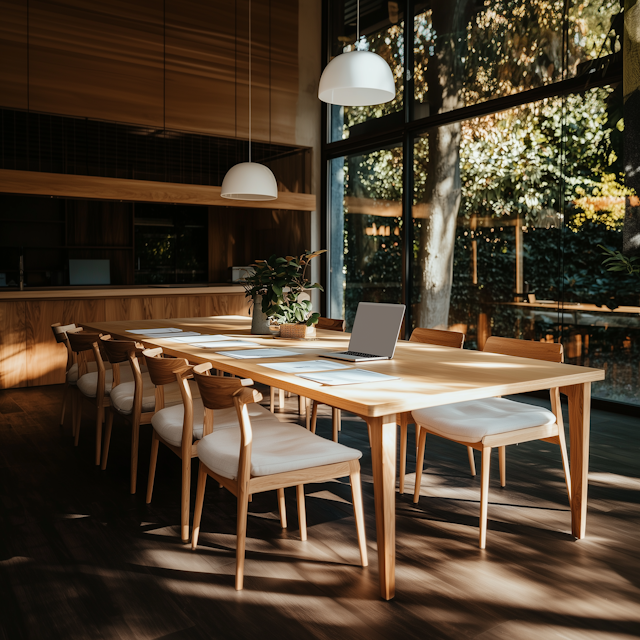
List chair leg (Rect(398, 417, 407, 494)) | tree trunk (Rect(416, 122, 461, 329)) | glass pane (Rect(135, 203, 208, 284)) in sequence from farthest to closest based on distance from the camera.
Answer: glass pane (Rect(135, 203, 208, 284)) < tree trunk (Rect(416, 122, 461, 329)) < chair leg (Rect(398, 417, 407, 494))

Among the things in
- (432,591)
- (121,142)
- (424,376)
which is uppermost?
(121,142)

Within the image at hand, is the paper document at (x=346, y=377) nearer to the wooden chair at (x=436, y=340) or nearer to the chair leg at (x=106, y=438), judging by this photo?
the wooden chair at (x=436, y=340)

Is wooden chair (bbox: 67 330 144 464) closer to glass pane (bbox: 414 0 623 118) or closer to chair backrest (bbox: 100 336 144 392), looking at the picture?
chair backrest (bbox: 100 336 144 392)

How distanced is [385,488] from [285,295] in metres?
1.90

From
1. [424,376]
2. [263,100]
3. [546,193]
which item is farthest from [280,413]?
[263,100]

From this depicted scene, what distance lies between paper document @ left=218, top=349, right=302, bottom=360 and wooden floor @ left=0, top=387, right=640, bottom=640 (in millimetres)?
743

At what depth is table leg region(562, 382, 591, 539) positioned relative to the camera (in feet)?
8.64

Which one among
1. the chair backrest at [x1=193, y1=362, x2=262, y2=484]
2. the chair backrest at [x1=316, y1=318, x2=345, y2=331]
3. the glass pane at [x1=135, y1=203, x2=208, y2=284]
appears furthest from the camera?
the glass pane at [x1=135, y1=203, x2=208, y2=284]

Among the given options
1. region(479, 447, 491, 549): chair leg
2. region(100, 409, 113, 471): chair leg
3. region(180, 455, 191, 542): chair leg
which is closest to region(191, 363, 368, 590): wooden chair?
region(180, 455, 191, 542): chair leg

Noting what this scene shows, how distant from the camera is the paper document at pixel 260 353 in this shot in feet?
10.1

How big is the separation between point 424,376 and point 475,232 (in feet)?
12.8

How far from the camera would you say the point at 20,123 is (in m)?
8.32

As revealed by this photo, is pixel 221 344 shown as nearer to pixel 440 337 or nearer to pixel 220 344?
pixel 220 344

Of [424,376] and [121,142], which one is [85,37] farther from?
[424,376]
